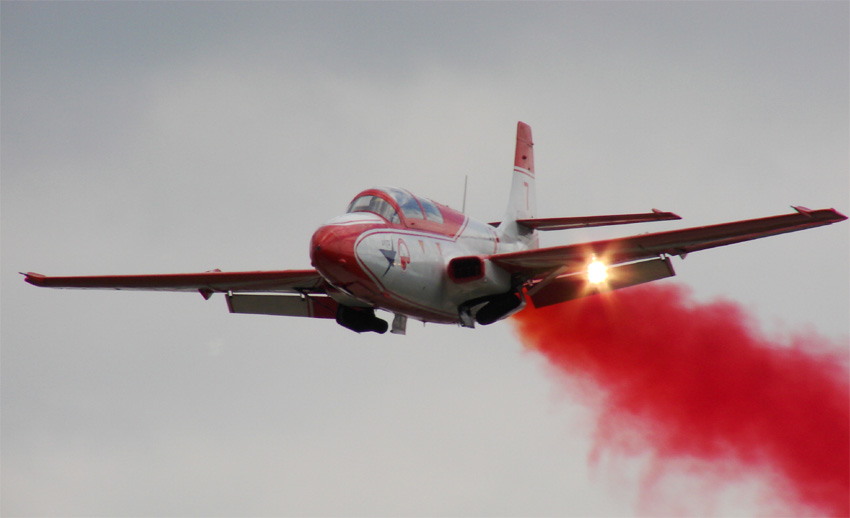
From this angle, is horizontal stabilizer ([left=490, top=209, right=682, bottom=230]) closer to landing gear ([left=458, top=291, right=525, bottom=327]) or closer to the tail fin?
the tail fin

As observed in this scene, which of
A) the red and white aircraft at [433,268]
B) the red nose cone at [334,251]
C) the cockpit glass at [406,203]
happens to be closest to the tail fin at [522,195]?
the red and white aircraft at [433,268]

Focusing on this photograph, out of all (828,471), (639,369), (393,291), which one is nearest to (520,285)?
(393,291)

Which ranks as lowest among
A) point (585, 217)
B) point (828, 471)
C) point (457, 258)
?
point (828, 471)

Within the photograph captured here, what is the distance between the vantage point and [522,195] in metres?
26.3

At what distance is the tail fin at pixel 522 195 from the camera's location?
24.9 meters

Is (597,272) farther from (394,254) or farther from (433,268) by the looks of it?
(394,254)

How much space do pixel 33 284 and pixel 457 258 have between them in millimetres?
10122

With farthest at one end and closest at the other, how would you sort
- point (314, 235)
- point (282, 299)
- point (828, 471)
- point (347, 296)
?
point (828, 471), point (282, 299), point (347, 296), point (314, 235)

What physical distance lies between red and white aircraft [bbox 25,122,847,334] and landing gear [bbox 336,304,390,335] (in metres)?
0.02

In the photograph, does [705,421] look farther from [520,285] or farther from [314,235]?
[314,235]

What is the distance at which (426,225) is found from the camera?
20.5 m

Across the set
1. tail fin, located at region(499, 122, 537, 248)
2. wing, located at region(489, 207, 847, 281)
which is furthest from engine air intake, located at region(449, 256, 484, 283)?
tail fin, located at region(499, 122, 537, 248)

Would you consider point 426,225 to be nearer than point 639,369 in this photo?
Yes

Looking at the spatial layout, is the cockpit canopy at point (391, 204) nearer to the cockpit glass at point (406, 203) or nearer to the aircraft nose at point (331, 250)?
the cockpit glass at point (406, 203)
